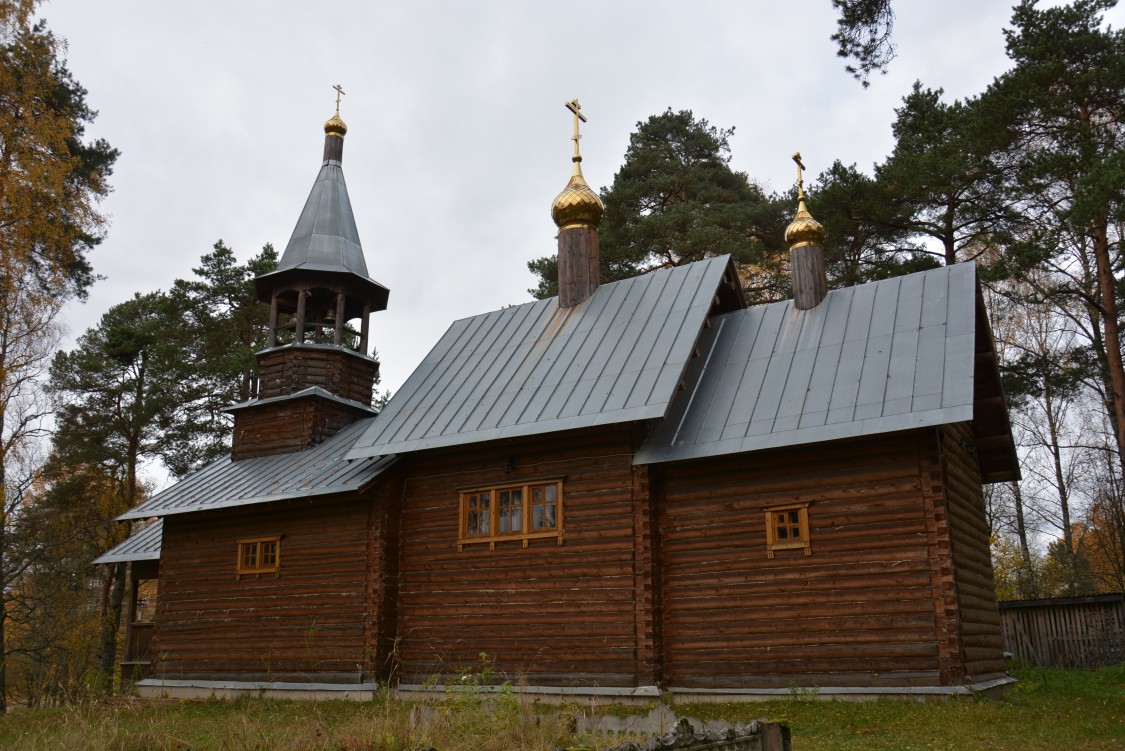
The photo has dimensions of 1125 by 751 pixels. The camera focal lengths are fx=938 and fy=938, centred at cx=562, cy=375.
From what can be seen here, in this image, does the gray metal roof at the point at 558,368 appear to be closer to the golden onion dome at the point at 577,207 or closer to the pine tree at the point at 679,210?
the golden onion dome at the point at 577,207

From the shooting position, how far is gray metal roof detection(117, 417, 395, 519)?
47.3 feet

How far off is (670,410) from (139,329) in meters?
21.3

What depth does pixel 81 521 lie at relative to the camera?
2730 cm

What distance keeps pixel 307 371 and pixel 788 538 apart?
10.5 metres

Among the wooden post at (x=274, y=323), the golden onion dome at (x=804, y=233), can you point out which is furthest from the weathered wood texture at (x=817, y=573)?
the wooden post at (x=274, y=323)

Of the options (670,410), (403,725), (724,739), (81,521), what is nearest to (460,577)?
(670,410)

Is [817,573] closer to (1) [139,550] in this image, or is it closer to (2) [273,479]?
(2) [273,479]

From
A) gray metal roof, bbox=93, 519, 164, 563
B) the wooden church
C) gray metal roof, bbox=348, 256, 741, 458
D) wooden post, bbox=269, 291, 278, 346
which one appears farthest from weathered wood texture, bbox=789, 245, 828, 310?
gray metal roof, bbox=93, 519, 164, 563

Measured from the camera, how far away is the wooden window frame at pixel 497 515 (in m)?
12.8

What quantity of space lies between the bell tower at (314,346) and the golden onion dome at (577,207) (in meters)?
4.70

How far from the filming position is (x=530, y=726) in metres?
6.28

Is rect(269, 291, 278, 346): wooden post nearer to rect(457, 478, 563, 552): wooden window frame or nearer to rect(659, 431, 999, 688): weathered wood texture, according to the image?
rect(457, 478, 563, 552): wooden window frame

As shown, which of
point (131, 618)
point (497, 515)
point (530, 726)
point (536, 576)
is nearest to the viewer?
point (530, 726)

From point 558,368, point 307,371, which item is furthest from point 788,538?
point 307,371
